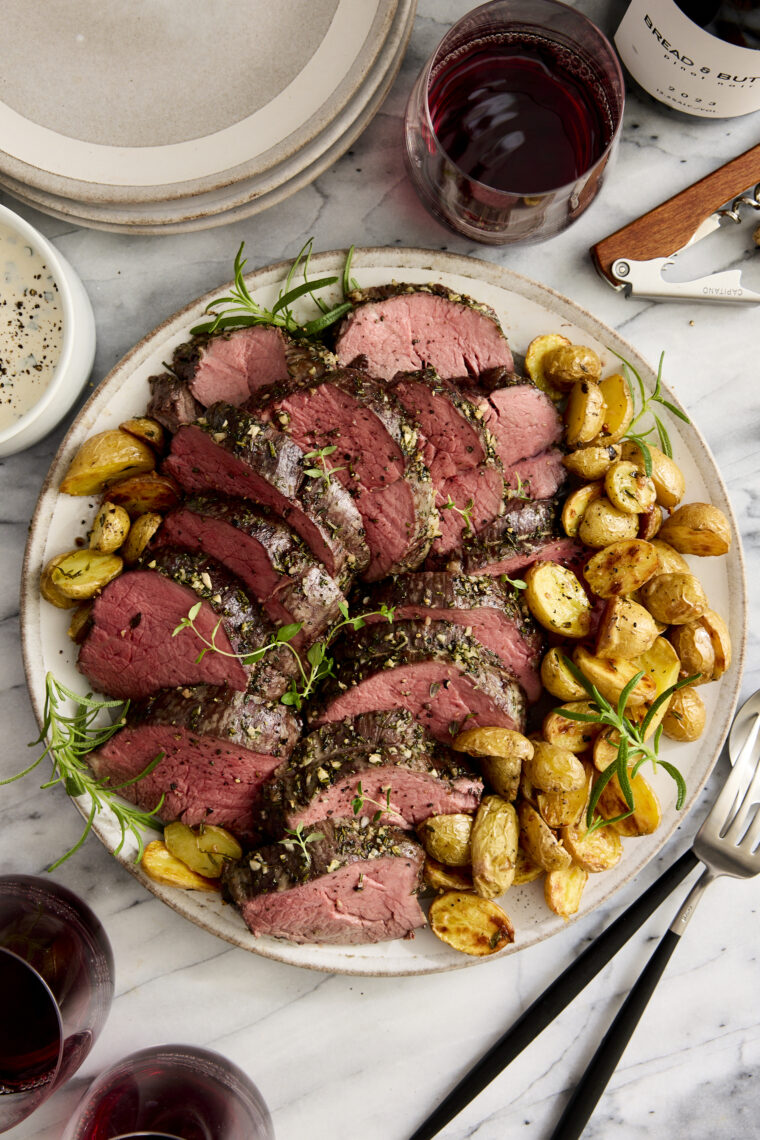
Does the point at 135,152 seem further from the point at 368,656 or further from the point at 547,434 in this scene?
the point at 368,656

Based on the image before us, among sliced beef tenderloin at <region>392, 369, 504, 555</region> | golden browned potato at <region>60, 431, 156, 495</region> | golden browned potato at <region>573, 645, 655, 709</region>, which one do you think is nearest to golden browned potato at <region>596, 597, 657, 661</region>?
golden browned potato at <region>573, 645, 655, 709</region>

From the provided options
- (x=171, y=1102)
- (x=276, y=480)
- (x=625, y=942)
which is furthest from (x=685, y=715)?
(x=171, y=1102)

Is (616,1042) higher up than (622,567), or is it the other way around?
(622,567)

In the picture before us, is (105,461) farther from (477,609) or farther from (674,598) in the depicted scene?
(674,598)

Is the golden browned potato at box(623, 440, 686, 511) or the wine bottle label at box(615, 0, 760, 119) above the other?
the wine bottle label at box(615, 0, 760, 119)

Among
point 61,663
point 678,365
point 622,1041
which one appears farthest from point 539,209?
point 622,1041

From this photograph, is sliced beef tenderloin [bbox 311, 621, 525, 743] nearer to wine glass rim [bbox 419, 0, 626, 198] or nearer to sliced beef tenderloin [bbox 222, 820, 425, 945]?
sliced beef tenderloin [bbox 222, 820, 425, 945]
